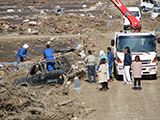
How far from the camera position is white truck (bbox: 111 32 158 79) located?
46.9ft

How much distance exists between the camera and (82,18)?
35.9 m

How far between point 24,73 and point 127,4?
43567mm

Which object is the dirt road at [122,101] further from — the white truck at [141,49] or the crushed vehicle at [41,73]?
the crushed vehicle at [41,73]

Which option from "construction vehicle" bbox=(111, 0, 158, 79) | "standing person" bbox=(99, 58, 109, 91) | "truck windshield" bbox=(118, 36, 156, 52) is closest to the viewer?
"standing person" bbox=(99, 58, 109, 91)

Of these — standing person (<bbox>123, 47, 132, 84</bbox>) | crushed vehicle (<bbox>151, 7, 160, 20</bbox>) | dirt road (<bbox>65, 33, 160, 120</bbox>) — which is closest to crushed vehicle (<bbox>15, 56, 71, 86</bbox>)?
dirt road (<bbox>65, 33, 160, 120</bbox>)

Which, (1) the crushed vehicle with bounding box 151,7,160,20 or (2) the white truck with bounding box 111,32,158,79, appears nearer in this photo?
(2) the white truck with bounding box 111,32,158,79

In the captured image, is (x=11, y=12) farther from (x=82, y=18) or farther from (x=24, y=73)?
(x=24, y=73)

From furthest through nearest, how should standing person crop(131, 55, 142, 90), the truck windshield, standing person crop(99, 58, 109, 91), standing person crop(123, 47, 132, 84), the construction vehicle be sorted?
the truck windshield → the construction vehicle → standing person crop(123, 47, 132, 84) → standing person crop(99, 58, 109, 91) → standing person crop(131, 55, 142, 90)

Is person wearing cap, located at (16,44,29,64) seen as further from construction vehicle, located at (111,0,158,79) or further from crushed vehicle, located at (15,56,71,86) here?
construction vehicle, located at (111,0,158,79)

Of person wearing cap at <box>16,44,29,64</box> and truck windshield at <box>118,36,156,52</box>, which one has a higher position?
truck windshield at <box>118,36,156,52</box>

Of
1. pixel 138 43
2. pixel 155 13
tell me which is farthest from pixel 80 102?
pixel 155 13

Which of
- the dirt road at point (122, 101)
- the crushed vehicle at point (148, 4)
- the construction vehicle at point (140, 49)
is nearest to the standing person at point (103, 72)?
the dirt road at point (122, 101)

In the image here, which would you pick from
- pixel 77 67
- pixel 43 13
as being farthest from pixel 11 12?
pixel 77 67

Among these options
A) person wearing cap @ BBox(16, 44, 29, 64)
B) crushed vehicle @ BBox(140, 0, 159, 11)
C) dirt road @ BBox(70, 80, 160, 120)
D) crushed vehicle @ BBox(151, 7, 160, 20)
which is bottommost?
dirt road @ BBox(70, 80, 160, 120)
